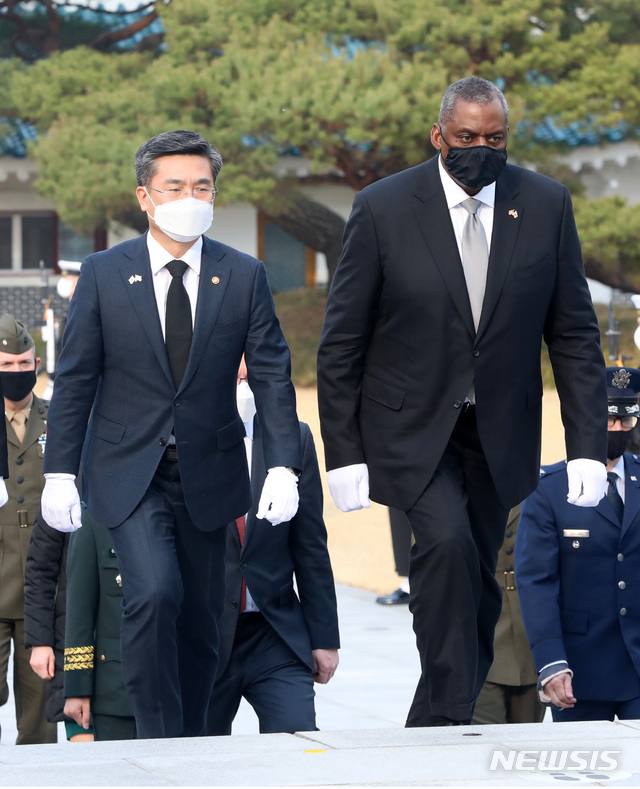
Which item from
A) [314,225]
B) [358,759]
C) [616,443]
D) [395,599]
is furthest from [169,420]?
[314,225]

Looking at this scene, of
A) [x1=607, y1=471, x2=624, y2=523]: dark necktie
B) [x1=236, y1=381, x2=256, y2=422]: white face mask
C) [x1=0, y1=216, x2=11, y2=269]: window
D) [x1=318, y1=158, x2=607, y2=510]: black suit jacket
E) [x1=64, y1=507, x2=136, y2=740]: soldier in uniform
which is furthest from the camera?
[x1=0, y1=216, x2=11, y2=269]: window

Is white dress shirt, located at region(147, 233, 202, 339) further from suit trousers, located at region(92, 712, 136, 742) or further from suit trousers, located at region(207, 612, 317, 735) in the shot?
suit trousers, located at region(92, 712, 136, 742)

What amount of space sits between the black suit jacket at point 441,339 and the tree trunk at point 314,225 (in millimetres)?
18496

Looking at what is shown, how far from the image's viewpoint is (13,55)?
79.8 feet

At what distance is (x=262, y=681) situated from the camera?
470cm

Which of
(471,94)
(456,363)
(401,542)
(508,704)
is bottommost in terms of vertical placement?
(401,542)

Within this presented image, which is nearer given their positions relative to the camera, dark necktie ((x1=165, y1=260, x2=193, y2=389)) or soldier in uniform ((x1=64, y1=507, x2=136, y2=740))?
dark necktie ((x1=165, y1=260, x2=193, y2=389))

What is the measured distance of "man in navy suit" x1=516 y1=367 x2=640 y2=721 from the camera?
4848 millimetres

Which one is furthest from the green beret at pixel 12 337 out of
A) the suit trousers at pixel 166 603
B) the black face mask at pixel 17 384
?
the suit trousers at pixel 166 603

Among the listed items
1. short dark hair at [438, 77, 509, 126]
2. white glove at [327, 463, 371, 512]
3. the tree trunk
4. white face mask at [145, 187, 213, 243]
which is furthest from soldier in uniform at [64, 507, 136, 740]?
the tree trunk

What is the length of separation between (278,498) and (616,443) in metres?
1.65

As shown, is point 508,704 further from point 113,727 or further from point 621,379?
point 113,727

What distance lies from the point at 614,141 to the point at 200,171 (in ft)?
59.2

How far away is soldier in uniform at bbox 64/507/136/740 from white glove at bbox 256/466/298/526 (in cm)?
104
